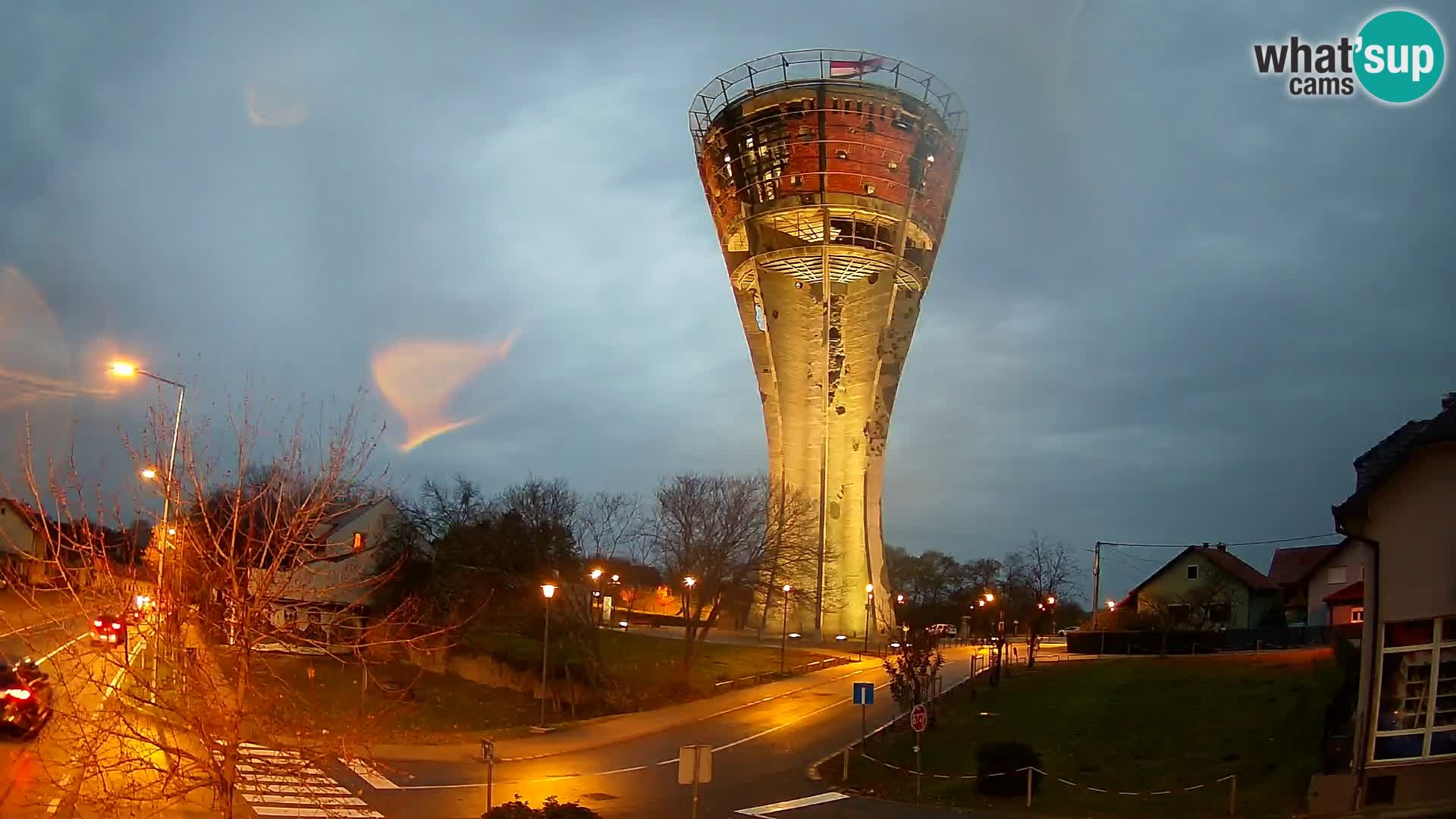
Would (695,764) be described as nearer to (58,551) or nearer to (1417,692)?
(58,551)

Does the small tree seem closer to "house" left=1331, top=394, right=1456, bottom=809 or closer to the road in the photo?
"house" left=1331, top=394, right=1456, bottom=809

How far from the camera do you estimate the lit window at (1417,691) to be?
54.1ft

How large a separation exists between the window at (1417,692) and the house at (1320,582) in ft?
86.1

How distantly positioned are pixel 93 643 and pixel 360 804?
38.6 ft

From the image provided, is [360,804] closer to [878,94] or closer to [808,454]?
[808,454]

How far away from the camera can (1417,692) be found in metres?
16.8

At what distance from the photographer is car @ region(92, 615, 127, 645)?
29.8 feet

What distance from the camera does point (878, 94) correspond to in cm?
7231

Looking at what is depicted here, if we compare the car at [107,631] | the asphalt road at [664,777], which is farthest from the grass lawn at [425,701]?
the car at [107,631]

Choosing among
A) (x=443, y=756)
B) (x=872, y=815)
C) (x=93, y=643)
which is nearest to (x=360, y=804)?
(x=443, y=756)

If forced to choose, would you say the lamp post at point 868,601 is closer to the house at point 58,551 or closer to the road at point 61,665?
the road at point 61,665

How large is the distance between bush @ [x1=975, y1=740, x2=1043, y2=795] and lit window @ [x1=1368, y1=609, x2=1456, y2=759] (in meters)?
8.05

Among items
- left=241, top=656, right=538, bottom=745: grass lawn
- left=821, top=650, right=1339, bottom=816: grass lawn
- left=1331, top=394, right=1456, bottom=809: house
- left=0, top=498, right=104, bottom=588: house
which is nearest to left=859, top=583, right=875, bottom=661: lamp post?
left=821, top=650, right=1339, bottom=816: grass lawn

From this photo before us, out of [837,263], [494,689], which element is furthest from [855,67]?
[494,689]
